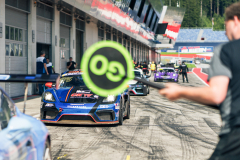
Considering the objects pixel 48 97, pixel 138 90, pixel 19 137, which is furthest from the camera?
pixel 138 90

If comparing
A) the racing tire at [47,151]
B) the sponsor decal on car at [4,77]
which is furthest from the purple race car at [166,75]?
the sponsor decal on car at [4,77]

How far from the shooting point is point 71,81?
846cm

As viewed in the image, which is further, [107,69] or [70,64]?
[70,64]

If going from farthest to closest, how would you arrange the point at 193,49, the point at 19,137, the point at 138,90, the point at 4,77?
the point at 193,49
the point at 138,90
the point at 4,77
the point at 19,137

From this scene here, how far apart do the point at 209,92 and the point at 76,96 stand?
19.3 feet

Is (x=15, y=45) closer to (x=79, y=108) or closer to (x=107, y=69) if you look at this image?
(x=79, y=108)

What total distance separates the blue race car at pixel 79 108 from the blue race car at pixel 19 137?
11.9 ft

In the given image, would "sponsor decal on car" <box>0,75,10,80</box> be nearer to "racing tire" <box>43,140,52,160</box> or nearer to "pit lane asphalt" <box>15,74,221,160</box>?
"racing tire" <box>43,140,52,160</box>

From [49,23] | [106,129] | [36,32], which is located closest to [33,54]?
[36,32]

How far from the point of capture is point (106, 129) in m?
7.45

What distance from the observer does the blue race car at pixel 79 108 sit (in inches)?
289

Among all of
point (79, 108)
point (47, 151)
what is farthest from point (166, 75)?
point (47, 151)

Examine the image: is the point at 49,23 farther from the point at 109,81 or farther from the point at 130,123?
the point at 109,81

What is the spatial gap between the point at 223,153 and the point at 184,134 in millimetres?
4844
